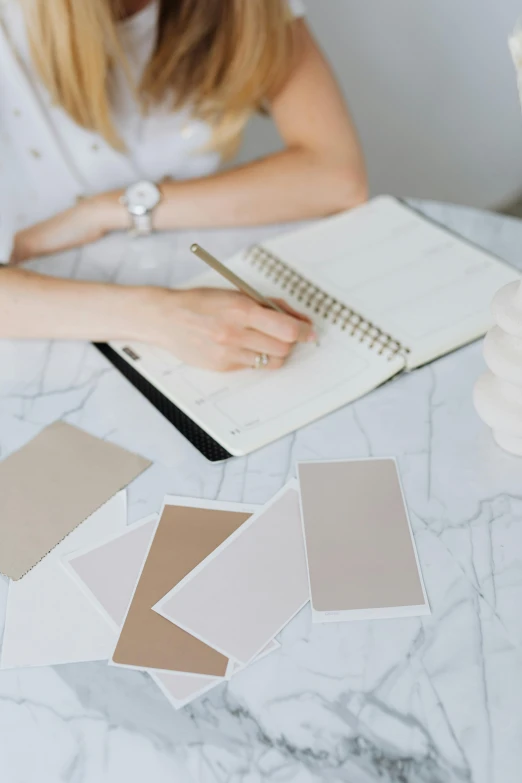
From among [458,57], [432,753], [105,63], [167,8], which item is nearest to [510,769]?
[432,753]

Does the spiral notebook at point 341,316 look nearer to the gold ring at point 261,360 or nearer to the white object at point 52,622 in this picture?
the gold ring at point 261,360

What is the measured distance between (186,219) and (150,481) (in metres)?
0.49

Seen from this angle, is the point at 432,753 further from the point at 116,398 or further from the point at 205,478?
the point at 116,398

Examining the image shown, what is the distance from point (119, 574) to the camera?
0.67 metres

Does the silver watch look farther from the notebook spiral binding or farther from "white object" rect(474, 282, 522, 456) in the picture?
"white object" rect(474, 282, 522, 456)

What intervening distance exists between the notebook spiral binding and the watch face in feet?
0.58

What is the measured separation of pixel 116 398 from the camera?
0.84 meters

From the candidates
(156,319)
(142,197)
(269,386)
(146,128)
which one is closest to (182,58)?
(146,128)

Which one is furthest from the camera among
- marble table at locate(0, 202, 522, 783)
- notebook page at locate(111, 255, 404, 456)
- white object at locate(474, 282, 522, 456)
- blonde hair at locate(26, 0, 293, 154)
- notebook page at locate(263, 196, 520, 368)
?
blonde hair at locate(26, 0, 293, 154)

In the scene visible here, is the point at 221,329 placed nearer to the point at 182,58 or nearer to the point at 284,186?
the point at 284,186

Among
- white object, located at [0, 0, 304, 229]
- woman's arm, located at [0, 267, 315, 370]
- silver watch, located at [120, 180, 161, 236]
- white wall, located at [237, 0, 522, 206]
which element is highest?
white object, located at [0, 0, 304, 229]

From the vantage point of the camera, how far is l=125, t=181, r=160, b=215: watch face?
42.6 inches

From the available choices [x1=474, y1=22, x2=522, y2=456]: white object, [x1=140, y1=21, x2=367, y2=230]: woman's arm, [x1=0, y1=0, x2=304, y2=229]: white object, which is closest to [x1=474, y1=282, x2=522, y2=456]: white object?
[x1=474, y1=22, x2=522, y2=456]: white object

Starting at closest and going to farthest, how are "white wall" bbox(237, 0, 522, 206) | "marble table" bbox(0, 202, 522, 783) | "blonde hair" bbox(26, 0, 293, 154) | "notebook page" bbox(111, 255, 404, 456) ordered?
1. "marble table" bbox(0, 202, 522, 783)
2. "notebook page" bbox(111, 255, 404, 456)
3. "blonde hair" bbox(26, 0, 293, 154)
4. "white wall" bbox(237, 0, 522, 206)
